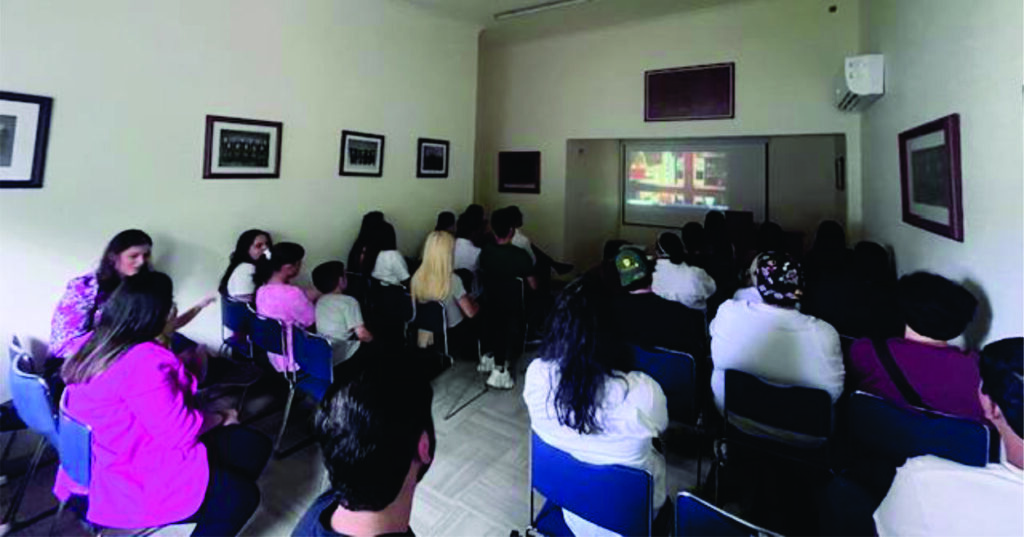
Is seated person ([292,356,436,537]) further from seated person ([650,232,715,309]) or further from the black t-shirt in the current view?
seated person ([650,232,715,309])

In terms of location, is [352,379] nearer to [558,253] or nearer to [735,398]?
[735,398]

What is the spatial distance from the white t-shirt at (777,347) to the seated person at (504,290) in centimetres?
187

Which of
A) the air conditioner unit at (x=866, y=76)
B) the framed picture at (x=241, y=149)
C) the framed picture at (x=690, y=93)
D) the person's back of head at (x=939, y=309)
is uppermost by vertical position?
the framed picture at (x=690, y=93)

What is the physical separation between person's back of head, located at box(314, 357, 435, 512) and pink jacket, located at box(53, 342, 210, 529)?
0.98 meters

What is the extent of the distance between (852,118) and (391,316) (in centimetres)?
442

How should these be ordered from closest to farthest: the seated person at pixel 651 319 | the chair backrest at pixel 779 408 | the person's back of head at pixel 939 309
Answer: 1. the person's back of head at pixel 939 309
2. the chair backrest at pixel 779 408
3. the seated person at pixel 651 319

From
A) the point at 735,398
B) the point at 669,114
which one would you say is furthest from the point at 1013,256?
the point at 669,114

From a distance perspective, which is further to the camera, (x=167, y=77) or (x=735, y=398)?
(x=167, y=77)

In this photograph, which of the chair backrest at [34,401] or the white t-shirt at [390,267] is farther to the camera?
the white t-shirt at [390,267]

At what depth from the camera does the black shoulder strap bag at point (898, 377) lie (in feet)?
5.65

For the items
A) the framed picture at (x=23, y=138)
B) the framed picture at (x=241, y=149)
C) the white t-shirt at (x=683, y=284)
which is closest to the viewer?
the framed picture at (x=23, y=138)

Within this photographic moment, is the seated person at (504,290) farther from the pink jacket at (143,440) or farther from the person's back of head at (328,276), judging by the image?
the pink jacket at (143,440)

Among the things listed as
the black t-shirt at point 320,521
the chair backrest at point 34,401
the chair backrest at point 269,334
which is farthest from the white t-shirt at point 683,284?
the chair backrest at point 34,401

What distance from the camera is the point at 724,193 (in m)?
5.69
